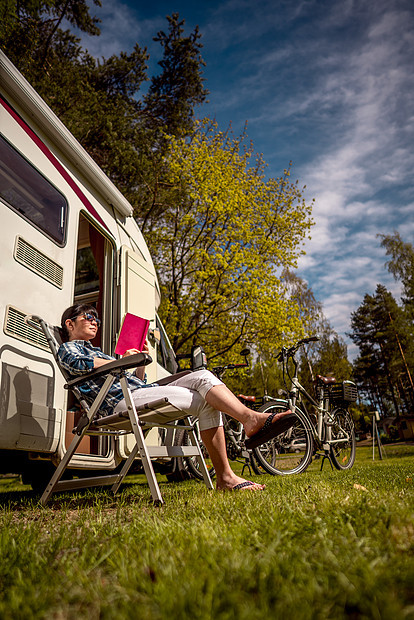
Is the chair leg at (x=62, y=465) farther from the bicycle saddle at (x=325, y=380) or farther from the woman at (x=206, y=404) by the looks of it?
the bicycle saddle at (x=325, y=380)

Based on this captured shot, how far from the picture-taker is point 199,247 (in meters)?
11.4

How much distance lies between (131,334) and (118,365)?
612mm

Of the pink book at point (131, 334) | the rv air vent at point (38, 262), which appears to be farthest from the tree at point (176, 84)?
the pink book at point (131, 334)

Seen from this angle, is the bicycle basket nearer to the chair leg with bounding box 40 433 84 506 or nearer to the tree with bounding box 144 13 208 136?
the chair leg with bounding box 40 433 84 506

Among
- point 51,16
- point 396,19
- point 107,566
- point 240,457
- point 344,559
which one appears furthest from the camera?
point 396,19

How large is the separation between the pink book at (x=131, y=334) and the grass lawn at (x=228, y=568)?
1.57 meters

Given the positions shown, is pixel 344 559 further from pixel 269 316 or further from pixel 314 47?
pixel 314 47

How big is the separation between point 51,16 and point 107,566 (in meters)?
12.4

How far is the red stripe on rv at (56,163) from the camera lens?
3.02 meters

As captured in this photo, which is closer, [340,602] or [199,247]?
[340,602]

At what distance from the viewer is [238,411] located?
8.87 ft

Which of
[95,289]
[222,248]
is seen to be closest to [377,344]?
[222,248]

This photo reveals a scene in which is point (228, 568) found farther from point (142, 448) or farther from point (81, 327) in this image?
point (81, 327)

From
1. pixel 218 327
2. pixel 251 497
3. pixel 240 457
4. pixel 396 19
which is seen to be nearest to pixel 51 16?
pixel 218 327
